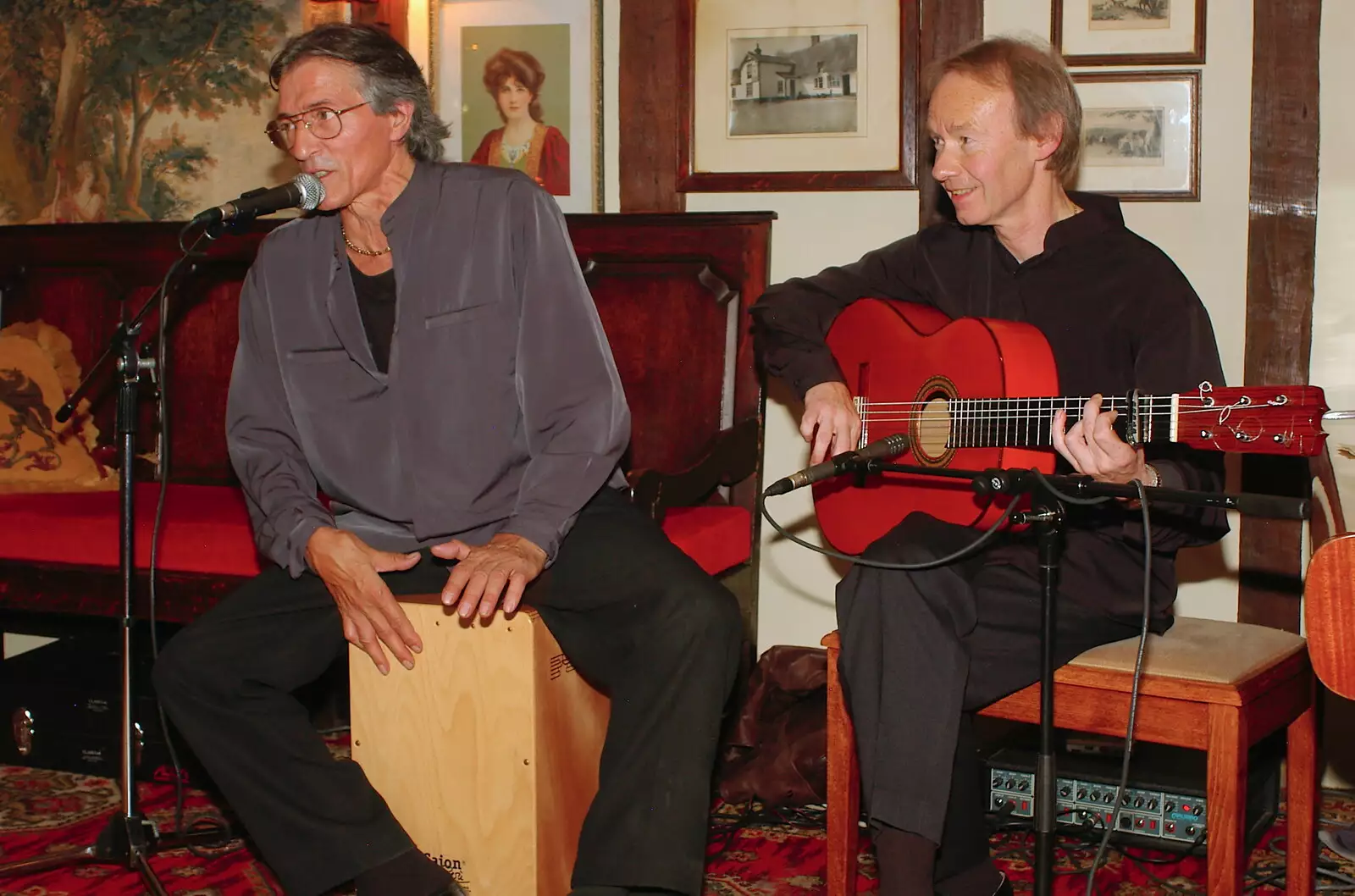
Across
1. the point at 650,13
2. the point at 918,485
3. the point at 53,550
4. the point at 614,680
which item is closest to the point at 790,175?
the point at 650,13

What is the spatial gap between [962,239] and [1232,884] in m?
1.29

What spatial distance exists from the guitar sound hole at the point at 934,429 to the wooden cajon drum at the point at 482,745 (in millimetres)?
763

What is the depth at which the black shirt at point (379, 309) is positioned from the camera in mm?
2621

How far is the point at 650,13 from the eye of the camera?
357 cm

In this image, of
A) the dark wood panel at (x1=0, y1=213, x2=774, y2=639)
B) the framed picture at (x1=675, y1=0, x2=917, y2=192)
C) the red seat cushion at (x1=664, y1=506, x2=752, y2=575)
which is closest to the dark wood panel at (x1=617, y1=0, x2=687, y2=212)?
the framed picture at (x1=675, y1=0, x2=917, y2=192)

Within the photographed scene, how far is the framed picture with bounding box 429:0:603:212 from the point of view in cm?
363

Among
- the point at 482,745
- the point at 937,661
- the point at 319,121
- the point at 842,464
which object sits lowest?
the point at 482,745

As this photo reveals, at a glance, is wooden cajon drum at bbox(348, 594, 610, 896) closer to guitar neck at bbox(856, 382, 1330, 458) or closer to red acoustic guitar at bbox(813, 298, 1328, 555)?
red acoustic guitar at bbox(813, 298, 1328, 555)

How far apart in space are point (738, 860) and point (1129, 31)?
2097 mm

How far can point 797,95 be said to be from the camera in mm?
3482

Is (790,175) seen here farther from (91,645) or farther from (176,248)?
(91,645)

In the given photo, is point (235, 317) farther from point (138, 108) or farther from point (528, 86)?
point (528, 86)

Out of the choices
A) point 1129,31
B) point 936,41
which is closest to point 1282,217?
point 1129,31

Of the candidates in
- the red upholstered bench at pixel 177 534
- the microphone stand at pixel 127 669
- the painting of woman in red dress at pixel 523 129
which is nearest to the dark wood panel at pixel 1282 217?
the red upholstered bench at pixel 177 534
